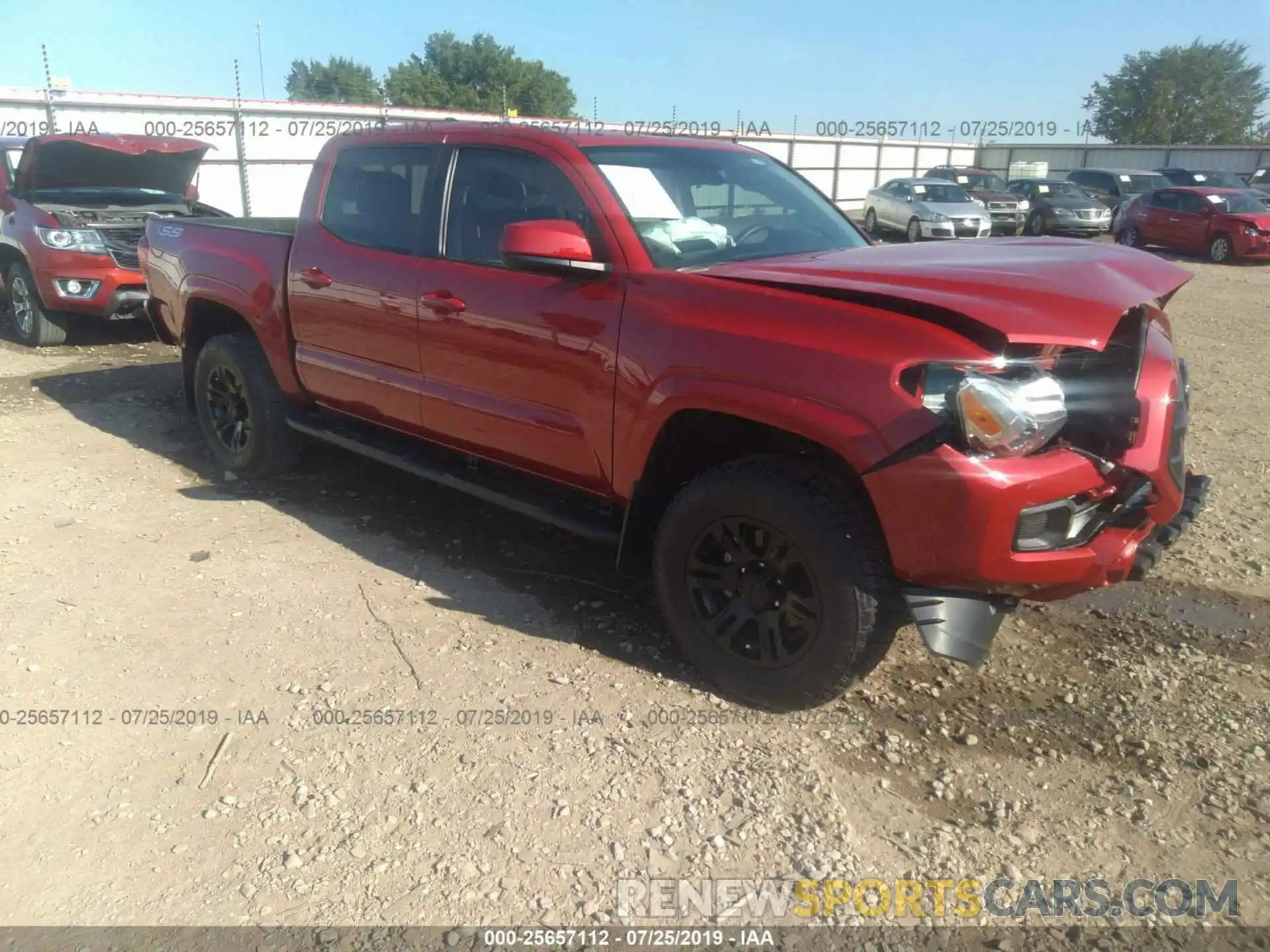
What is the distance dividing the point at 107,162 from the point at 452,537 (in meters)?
6.47

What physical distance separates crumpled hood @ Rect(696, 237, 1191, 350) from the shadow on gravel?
146 centimetres

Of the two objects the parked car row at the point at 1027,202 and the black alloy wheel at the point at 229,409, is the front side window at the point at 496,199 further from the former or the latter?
the parked car row at the point at 1027,202

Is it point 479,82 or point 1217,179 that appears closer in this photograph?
point 1217,179

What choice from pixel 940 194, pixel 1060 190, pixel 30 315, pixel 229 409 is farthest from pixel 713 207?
pixel 1060 190

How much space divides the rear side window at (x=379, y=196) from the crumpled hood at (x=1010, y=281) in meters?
1.57

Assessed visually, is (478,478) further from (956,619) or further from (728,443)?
(956,619)

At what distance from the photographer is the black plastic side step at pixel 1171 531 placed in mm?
3045

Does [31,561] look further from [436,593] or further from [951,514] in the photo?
[951,514]

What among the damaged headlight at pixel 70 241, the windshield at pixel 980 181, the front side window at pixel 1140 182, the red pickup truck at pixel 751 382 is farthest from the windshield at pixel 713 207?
the front side window at pixel 1140 182

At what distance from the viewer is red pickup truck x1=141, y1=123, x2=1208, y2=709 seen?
9.09ft

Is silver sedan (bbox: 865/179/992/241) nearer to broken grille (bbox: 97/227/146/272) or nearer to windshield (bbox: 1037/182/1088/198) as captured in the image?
windshield (bbox: 1037/182/1088/198)

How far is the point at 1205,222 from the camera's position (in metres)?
18.9

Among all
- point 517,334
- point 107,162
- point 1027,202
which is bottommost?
point 1027,202

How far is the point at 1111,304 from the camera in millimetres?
2795
